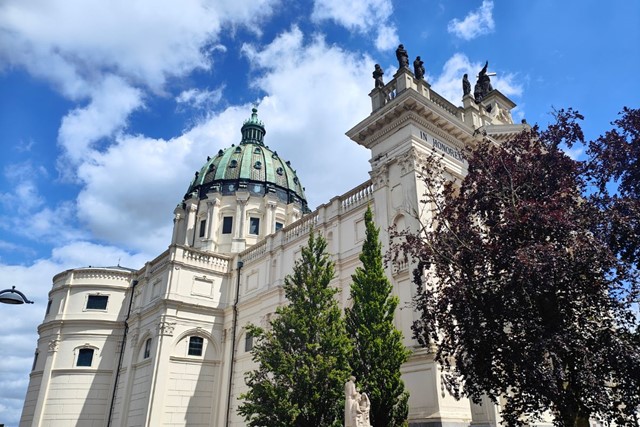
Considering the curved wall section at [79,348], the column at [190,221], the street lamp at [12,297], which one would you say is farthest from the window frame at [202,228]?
the street lamp at [12,297]

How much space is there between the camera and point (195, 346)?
32062mm

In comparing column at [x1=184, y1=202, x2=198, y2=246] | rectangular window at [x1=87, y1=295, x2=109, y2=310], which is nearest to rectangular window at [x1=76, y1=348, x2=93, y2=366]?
rectangular window at [x1=87, y1=295, x2=109, y2=310]

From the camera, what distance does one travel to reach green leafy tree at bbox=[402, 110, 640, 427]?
11.1m

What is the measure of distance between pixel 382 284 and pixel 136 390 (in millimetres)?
22692

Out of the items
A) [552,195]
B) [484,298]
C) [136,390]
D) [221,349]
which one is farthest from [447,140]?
[136,390]

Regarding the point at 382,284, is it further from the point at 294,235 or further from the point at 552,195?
the point at 294,235

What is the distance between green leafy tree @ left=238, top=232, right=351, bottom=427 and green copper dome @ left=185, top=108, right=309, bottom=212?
112 feet

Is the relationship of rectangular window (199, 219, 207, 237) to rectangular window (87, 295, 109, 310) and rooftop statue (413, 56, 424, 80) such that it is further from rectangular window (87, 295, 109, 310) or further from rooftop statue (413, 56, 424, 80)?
rooftop statue (413, 56, 424, 80)

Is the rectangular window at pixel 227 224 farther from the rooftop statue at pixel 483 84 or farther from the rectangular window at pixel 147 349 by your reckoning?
the rooftop statue at pixel 483 84

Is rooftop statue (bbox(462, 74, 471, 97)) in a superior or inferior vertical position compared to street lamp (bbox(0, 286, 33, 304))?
superior

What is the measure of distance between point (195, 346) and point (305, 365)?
1765cm

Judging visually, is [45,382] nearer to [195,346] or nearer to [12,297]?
[195,346]

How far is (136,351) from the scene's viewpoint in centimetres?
3356

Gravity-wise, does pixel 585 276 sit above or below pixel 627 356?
above
